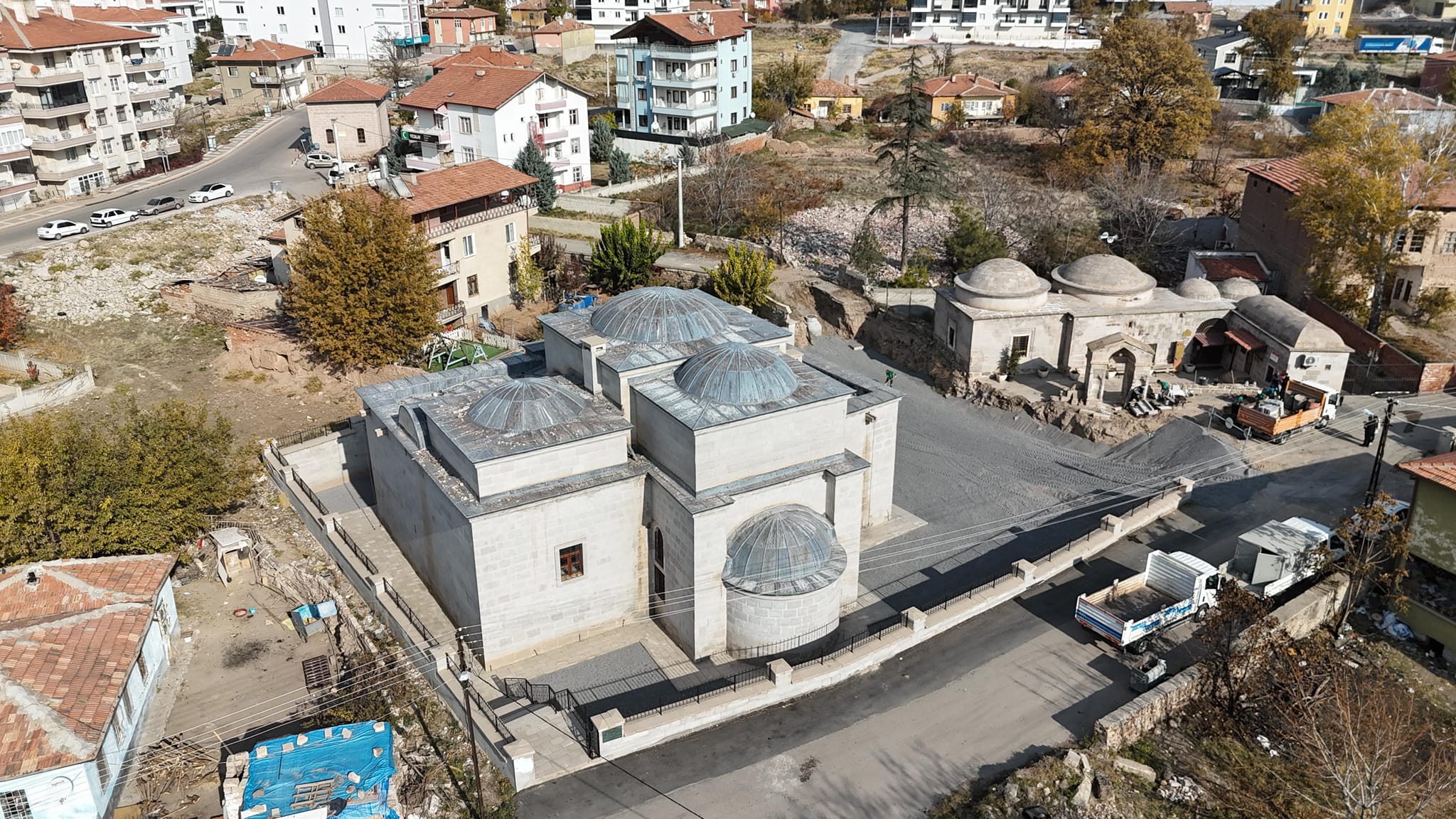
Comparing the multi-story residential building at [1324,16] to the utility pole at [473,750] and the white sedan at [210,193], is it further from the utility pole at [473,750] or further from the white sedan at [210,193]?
the utility pole at [473,750]

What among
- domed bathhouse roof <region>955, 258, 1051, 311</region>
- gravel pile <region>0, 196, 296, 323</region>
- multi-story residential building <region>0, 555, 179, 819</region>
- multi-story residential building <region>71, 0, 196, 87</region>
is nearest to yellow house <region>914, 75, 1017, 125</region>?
domed bathhouse roof <region>955, 258, 1051, 311</region>

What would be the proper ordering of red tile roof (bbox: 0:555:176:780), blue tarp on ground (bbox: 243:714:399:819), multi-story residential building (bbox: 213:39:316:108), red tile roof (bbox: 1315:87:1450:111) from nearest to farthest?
blue tarp on ground (bbox: 243:714:399:819)
red tile roof (bbox: 0:555:176:780)
red tile roof (bbox: 1315:87:1450:111)
multi-story residential building (bbox: 213:39:316:108)

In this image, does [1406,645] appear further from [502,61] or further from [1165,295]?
[502,61]

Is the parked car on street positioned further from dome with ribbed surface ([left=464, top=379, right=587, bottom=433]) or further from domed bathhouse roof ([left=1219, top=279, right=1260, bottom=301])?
domed bathhouse roof ([left=1219, top=279, right=1260, bottom=301])

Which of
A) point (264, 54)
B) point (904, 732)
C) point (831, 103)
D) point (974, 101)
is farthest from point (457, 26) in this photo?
point (904, 732)

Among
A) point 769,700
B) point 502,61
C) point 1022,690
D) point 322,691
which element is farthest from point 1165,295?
point 502,61

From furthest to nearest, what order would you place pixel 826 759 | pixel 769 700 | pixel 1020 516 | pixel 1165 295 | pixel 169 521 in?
pixel 1165 295
pixel 1020 516
pixel 169 521
pixel 769 700
pixel 826 759

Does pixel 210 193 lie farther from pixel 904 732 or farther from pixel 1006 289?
pixel 904 732

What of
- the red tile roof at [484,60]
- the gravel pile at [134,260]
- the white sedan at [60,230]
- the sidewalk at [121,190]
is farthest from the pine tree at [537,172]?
the white sedan at [60,230]
